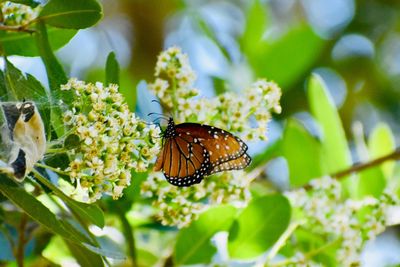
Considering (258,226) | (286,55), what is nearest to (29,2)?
(258,226)

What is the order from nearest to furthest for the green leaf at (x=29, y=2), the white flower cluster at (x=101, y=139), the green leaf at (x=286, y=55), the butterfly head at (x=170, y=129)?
the white flower cluster at (x=101, y=139)
the green leaf at (x=29, y=2)
the butterfly head at (x=170, y=129)
the green leaf at (x=286, y=55)

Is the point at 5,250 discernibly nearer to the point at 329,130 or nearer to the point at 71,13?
the point at 71,13

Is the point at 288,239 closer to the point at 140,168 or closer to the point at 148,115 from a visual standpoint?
the point at 148,115

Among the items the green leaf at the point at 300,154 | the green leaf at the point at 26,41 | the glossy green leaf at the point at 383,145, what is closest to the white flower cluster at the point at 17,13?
the green leaf at the point at 26,41

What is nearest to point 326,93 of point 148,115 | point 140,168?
point 148,115

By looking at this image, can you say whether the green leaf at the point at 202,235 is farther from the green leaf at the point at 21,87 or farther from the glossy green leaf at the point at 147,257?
the green leaf at the point at 21,87

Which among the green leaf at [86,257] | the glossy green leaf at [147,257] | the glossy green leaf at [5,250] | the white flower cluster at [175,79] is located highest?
the white flower cluster at [175,79]
